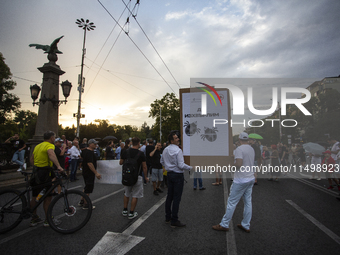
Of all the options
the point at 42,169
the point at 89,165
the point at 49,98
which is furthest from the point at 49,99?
the point at 42,169

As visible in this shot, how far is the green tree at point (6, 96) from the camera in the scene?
25.8 m

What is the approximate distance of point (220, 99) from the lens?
5980 millimetres

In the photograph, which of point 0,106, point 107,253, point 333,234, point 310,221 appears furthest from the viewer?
A: point 0,106

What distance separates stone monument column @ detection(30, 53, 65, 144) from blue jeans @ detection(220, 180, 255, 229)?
1054 centimetres

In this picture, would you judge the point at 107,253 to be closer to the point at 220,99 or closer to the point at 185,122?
the point at 185,122

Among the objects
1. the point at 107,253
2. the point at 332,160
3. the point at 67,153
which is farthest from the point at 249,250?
the point at 67,153

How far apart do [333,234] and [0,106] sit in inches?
1412

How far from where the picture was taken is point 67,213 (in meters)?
3.96

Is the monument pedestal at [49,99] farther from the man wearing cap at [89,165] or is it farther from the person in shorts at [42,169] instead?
the person in shorts at [42,169]

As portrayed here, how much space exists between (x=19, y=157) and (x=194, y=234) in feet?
31.1

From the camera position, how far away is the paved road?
318 cm

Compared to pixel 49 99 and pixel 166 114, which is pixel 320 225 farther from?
pixel 166 114

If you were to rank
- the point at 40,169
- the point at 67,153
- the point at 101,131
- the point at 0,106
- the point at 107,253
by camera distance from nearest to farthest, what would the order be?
the point at 107,253 → the point at 40,169 → the point at 67,153 → the point at 0,106 → the point at 101,131

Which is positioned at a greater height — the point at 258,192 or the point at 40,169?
the point at 40,169
